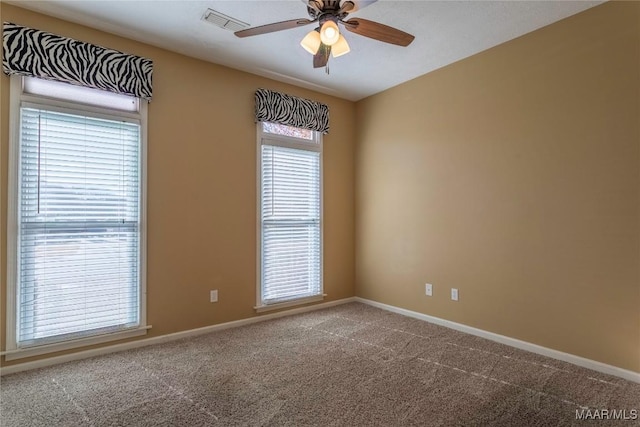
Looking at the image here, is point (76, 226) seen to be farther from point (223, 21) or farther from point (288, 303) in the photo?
point (288, 303)

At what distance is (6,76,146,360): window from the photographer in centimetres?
262

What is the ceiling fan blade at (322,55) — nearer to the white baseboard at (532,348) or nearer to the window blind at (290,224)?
the window blind at (290,224)

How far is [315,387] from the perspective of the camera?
238 centimetres

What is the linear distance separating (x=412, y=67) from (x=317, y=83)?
3.69ft

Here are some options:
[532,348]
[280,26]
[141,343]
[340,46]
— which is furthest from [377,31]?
[141,343]

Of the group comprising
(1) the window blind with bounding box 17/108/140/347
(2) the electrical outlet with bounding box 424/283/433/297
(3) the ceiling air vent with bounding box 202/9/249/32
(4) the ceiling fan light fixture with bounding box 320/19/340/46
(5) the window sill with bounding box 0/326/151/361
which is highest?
(3) the ceiling air vent with bounding box 202/9/249/32

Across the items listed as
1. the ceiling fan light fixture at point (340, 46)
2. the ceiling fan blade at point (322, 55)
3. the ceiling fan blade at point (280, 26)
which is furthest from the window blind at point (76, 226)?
the ceiling fan light fixture at point (340, 46)

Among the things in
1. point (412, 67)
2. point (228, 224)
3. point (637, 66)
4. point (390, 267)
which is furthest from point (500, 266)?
point (228, 224)

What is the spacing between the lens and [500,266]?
323cm

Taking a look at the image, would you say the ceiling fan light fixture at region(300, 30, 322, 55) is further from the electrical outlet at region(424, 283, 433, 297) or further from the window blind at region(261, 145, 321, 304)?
the electrical outlet at region(424, 283, 433, 297)

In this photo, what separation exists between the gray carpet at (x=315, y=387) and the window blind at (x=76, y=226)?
36cm

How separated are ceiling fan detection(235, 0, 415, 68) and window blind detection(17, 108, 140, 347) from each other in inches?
65.3

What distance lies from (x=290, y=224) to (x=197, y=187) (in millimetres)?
1182

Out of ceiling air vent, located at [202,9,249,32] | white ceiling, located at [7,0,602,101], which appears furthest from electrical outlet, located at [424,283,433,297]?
ceiling air vent, located at [202,9,249,32]
